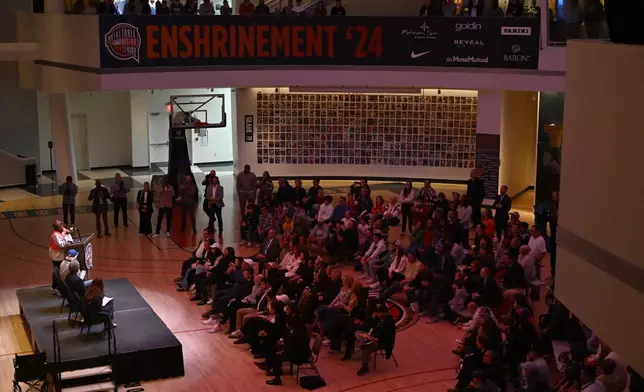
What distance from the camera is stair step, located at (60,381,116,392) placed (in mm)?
14188

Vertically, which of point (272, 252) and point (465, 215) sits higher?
point (465, 215)

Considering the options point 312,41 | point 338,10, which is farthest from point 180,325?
point 338,10

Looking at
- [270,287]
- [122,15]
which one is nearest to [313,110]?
[122,15]

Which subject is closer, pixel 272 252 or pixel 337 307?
pixel 337 307

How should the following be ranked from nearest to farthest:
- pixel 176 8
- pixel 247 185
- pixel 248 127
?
pixel 247 185 < pixel 176 8 < pixel 248 127

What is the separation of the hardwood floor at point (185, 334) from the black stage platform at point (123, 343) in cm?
28

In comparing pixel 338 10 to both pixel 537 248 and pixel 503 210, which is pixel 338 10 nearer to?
pixel 503 210

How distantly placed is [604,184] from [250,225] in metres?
15.2

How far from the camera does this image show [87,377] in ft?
47.1

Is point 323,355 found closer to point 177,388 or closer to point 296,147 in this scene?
point 177,388

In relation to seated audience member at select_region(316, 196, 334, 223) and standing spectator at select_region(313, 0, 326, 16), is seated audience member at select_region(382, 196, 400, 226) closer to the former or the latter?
seated audience member at select_region(316, 196, 334, 223)

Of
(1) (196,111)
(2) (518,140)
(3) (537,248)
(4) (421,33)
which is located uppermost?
(4) (421,33)

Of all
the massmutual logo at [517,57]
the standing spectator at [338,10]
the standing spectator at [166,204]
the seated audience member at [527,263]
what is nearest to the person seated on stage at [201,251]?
the standing spectator at [166,204]

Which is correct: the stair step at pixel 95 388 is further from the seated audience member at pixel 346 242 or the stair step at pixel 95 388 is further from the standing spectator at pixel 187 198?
the standing spectator at pixel 187 198
